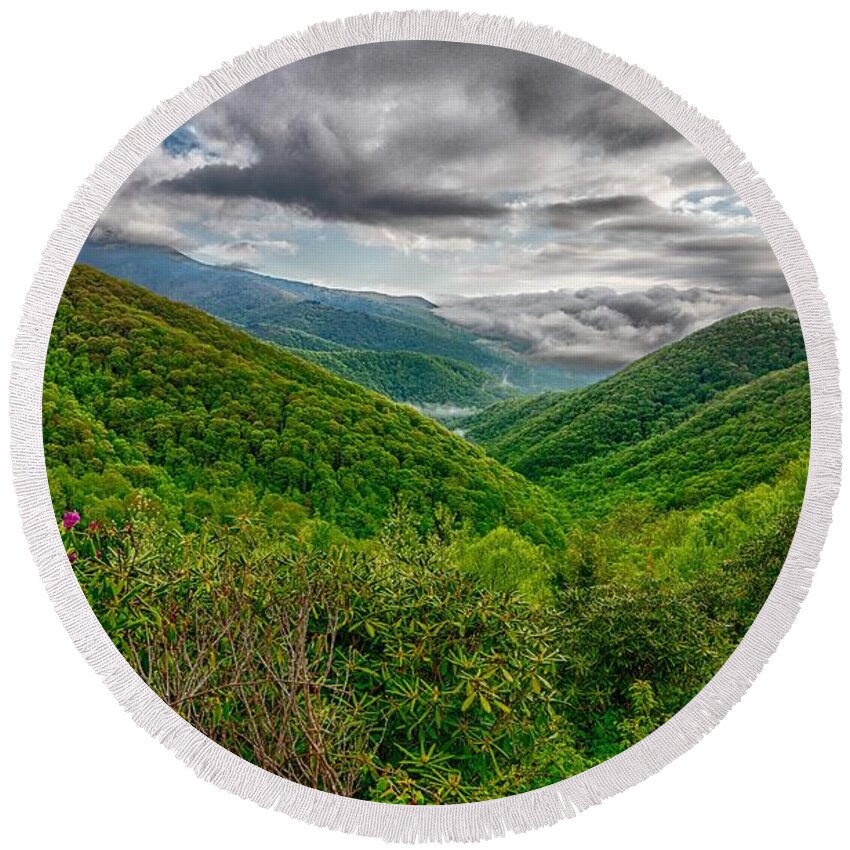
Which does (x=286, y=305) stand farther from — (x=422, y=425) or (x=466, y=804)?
(x=466, y=804)

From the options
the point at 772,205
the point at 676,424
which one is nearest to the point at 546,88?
the point at 772,205

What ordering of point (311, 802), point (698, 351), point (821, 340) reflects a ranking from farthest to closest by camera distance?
point (698, 351) → point (821, 340) → point (311, 802)

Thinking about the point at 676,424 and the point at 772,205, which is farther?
the point at 676,424

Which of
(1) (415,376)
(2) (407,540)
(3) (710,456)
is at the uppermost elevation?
(1) (415,376)

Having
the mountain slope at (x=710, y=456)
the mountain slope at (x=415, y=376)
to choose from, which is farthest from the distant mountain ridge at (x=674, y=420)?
the mountain slope at (x=415, y=376)

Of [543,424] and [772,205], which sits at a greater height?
[772,205]

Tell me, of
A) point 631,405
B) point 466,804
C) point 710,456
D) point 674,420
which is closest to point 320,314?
point 631,405

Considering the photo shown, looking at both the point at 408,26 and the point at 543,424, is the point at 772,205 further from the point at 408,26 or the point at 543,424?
the point at 408,26

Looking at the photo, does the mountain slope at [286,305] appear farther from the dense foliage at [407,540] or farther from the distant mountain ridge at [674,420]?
the distant mountain ridge at [674,420]
